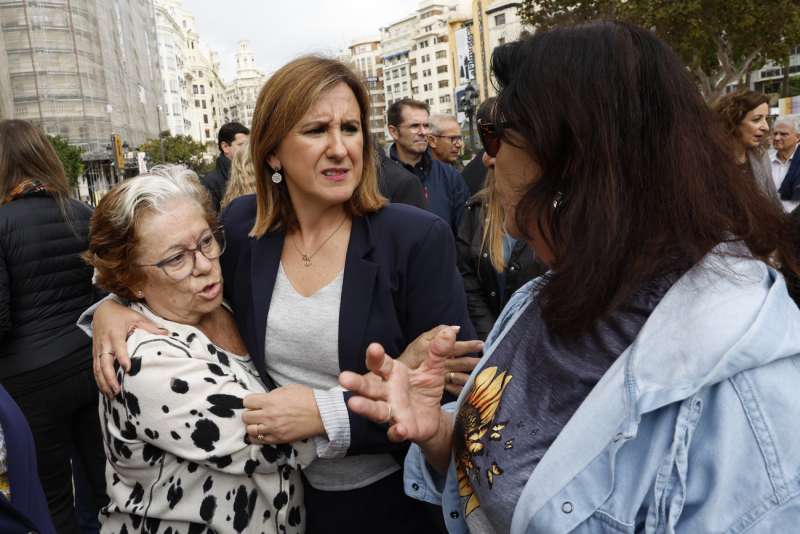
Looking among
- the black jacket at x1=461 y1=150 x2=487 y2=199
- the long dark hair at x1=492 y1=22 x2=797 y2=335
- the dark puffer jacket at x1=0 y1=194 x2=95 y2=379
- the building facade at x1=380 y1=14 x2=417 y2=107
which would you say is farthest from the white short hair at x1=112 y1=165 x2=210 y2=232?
the building facade at x1=380 y1=14 x2=417 y2=107

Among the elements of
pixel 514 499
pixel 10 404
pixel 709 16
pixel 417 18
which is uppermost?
pixel 417 18

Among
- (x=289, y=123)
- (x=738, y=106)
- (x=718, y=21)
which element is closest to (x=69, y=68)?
(x=718, y=21)

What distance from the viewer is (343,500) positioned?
6.68 feet

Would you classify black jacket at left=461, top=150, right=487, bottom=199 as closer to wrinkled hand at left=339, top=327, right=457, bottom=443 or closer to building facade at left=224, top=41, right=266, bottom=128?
wrinkled hand at left=339, top=327, right=457, bottom=443

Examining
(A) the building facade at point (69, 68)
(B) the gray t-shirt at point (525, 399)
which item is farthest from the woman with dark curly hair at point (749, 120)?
(A) the building facade at point (69, 68)

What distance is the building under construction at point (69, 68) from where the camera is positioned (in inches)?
1561

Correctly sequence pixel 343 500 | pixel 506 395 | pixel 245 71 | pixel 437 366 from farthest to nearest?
pixel 245 71 → pixel 343 500 → pixel 437 366 → pixel 506 395

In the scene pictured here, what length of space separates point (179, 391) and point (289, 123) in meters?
0.89

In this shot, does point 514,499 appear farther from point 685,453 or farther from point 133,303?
point 133,303

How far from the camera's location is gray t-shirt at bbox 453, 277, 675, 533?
124 centimetres

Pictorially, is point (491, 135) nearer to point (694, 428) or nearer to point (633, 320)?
point (633, 320)

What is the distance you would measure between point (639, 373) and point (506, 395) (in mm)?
325

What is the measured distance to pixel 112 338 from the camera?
6.30ft

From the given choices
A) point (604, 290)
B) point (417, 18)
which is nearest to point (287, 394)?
point (604, 290)
